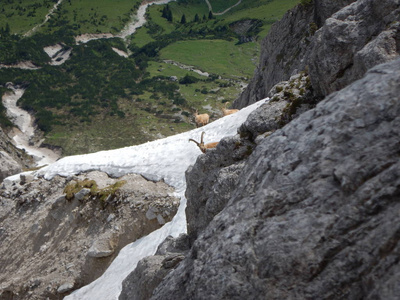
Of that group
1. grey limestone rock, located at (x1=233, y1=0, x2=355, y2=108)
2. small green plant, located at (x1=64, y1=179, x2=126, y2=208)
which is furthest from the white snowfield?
grey limestone rock, located at (x1=233, y1=0, x2=355, y2=108)

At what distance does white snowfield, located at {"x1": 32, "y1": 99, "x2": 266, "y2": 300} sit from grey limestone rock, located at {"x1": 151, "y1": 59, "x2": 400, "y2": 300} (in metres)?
12.0

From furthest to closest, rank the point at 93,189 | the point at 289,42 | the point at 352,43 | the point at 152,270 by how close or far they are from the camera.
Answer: the point at 289,42
the point at 93,189
the point at 152,270
the point at 352,43

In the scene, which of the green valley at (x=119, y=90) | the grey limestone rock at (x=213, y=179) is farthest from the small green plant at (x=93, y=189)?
the green valley at (x=119, y=90)

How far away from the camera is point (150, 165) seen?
2605 cm

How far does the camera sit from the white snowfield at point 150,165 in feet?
63.4

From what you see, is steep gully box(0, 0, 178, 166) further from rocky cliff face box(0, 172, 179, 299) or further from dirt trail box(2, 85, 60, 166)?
rocky cliff face box(0, 172, 179, 299)

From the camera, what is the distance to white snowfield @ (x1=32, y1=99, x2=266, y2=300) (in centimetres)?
1933

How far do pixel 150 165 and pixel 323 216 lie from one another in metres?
20.4

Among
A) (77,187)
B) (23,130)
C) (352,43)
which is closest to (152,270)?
(352,43)

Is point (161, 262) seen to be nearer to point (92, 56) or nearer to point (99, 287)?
point (99, 287)

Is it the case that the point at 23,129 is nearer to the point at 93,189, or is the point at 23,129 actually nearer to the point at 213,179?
the point at 93,189

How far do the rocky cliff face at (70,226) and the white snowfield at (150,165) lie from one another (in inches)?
29.1

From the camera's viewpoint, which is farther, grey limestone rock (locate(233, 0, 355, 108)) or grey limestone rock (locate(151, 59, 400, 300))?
grey limestone rock (locate(233, 0, 355, 108))

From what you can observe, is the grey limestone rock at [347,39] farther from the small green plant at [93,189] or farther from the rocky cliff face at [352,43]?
the small green plant at [93,189]
